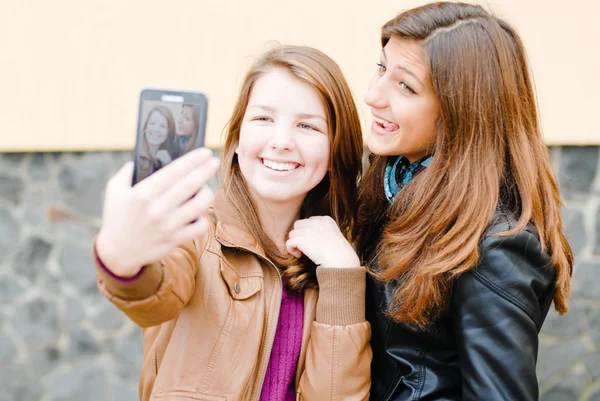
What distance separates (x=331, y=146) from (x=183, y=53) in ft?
7.52

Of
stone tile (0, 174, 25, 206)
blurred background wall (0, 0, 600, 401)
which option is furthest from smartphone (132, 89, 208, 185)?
stone tile (0, 174, 25, 206)

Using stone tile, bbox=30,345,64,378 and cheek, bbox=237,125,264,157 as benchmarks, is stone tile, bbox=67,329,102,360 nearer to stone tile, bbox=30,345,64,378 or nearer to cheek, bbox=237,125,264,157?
stone tile, bbox=30,345,64,378

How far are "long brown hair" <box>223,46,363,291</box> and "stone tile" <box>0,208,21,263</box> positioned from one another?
2856 mm

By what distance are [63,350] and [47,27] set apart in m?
2.29

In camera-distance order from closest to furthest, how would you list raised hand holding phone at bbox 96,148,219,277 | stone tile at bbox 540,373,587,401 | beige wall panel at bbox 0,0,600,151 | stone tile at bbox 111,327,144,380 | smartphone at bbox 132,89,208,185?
raised hand holding phone at bbox 96,148,219,277, smartphone at bbox 132,89,208,185, beige wall panel at bbox 0,0,600,151, stone tile at bbox 540,373,587,401, stone tile at bbox 111,327,144,380

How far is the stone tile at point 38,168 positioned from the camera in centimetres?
434

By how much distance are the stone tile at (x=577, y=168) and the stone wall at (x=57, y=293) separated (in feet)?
9.26

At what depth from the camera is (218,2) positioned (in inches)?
157

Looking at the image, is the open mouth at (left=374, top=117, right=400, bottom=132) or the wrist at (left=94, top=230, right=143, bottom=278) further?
the open mouth at (left=374, top=117, right=400, bottom=132)

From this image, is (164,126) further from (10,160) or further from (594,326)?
(10,160)

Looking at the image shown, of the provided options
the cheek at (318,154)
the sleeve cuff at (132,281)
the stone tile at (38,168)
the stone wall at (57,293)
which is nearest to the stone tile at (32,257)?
the stone wall at (57,293)

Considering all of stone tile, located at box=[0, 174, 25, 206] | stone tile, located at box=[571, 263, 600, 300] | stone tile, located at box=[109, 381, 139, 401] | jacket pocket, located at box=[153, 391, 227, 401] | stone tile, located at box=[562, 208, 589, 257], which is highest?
stone tile, located at box=[562, 208, 589, 257]

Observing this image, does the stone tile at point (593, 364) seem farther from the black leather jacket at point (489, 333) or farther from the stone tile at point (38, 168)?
the stone tile at point (38, 168)

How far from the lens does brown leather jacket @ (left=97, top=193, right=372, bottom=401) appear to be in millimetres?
1751
